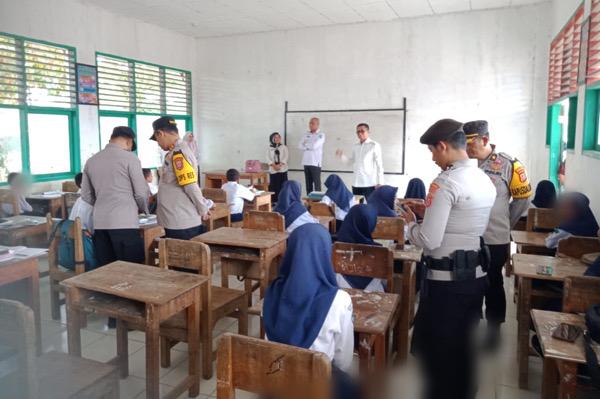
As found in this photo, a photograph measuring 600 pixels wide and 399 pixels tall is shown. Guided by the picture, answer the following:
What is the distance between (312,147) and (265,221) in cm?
431

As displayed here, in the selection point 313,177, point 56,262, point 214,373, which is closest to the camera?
point 214,373

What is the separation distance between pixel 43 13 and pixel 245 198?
12.2 ft

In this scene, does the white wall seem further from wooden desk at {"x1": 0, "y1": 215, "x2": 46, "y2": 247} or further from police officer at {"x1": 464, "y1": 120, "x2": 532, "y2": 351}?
wooden desk at {"x1": 0, "y1": 215, "x2": 46, "y2": 247}

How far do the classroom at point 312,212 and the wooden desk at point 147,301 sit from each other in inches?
0.4

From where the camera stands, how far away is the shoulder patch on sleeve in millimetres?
3188

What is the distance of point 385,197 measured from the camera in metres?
3.97

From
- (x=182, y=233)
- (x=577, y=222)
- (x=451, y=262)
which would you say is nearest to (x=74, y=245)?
(x=182, y=233)

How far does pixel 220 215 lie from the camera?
466cm

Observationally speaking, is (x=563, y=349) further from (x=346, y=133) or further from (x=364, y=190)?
(x=346, y=133)

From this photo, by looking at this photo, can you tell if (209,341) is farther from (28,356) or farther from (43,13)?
(43,13)

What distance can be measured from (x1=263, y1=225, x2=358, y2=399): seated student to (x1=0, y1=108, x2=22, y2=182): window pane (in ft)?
3.09

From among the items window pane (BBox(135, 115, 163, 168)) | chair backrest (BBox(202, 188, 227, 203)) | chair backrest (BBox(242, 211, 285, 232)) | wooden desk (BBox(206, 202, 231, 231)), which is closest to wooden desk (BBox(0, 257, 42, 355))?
chair backrest (BBox(242, 211, 285, 232))

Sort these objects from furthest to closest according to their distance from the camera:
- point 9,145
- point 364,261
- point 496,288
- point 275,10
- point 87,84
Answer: point 275,10, point 87,84, point 496,288, point 364,261, point 9,145

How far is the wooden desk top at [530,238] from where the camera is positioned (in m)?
3.26
